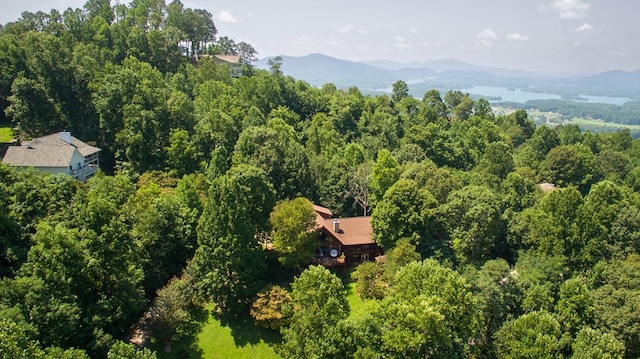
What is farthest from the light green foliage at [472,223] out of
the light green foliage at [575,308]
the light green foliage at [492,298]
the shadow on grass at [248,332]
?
the shadow on grass at [248,332]

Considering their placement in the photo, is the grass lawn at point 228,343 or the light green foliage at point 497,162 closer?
the grass lawn at point 228,343

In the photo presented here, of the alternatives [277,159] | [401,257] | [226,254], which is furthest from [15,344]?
[277,159]

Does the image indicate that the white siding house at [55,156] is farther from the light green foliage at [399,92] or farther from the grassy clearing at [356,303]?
the light green foliage at [399,92]

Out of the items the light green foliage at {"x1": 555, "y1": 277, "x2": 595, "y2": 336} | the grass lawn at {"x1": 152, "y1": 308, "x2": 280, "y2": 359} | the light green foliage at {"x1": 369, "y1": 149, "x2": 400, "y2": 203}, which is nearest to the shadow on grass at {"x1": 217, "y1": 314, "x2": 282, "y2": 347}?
the grass lawn at {"x1": 152, "y1": 308, "x2": 280, "y2": 359}

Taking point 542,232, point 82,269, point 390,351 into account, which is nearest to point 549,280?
point 542,232

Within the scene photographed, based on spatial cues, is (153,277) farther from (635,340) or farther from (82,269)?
(635,340)

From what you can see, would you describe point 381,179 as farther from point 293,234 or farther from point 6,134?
point 6,134
